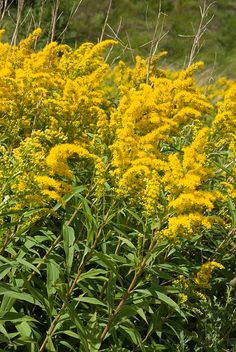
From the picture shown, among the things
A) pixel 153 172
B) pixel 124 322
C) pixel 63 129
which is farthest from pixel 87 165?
pixel 124 322

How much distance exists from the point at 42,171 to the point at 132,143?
0.82 meters

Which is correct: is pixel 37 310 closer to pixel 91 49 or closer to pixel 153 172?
pixel 153 172

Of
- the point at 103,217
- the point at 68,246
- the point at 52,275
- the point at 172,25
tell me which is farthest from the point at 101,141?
the point at 172,25

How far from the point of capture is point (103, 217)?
3312mm

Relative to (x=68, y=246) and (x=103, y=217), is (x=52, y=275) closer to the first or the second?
(x=68, y=246)

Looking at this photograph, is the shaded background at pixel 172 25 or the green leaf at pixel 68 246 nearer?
the green leaf at pixel 68 246

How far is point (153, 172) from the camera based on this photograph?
3.22 meters

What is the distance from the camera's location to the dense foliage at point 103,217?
9.72ft

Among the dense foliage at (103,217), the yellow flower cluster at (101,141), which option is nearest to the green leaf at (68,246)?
the dense foliage at (103,217)

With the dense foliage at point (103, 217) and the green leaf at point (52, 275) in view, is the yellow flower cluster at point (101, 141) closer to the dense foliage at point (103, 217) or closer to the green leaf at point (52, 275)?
the dense foliage at point (103, 217)

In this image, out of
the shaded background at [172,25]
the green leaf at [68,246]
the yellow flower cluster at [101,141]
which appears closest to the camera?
the yellow flower cluster at [101,141]

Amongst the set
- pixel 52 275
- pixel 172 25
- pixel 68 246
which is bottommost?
pixel 172 25

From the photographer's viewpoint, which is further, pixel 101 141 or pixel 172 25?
pixel 172 25

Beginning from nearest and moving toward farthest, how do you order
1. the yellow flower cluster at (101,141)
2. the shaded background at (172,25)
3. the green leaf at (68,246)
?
the yellow flower cluster at (101,141)
the green leaf at (68,246)
the shaded background at (172,25)
